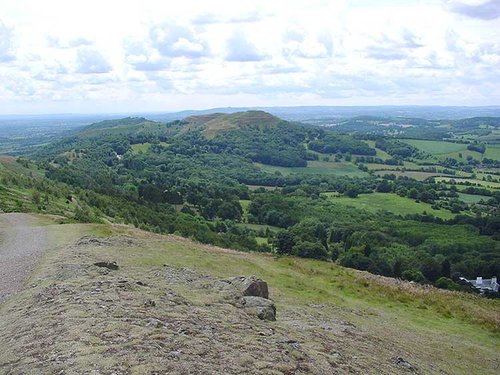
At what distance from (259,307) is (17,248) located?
20.4 metres

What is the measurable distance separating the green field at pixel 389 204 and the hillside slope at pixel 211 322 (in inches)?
4841

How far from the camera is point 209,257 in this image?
3378 cm

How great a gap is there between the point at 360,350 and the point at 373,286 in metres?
15.8

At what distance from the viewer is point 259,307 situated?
1934 centimetres

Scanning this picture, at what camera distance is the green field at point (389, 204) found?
152 m

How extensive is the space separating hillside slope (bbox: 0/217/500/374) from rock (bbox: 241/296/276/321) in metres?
0.63

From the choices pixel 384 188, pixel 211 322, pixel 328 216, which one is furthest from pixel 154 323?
pixel 384 188

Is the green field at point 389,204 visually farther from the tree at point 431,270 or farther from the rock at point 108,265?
the rock at point 108,265

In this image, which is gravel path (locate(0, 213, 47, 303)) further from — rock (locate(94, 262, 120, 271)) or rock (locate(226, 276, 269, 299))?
rock (locate(226, 276, 269, 299))

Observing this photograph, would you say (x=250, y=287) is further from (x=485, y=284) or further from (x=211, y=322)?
(x=485, y=284)

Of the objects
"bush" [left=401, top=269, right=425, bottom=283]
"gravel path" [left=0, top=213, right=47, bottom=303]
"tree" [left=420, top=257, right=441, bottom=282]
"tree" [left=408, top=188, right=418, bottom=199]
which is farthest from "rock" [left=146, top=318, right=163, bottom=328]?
"tree" [left=408, top=188, right=418, bottom=199]

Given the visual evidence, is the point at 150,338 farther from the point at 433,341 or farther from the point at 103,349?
the point at 433,341

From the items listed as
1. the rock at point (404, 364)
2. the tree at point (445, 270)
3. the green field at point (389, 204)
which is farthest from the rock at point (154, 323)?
the green field at point (389, 204)

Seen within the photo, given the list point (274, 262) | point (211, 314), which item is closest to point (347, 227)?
point (274, 262)
